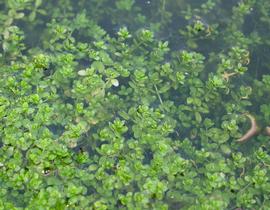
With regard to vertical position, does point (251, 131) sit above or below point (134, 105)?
below

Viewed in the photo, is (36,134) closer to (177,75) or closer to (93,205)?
(93,205)

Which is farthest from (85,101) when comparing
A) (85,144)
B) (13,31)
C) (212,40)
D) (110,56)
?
(212,40)

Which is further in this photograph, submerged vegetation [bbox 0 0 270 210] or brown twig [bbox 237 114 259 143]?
brown twig [bbox 237 114 259 143]

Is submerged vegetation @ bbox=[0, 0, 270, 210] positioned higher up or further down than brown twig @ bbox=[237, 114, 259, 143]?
higher up

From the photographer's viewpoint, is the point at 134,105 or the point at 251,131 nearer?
the point at 134,105

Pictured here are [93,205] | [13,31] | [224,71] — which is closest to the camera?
[93,205]

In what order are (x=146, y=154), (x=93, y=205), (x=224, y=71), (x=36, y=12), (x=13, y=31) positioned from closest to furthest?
(x=93, y=205) < (x=146, y=154) < (x=13, y=31) < (x=224, y=71) < (x=36, y=12)

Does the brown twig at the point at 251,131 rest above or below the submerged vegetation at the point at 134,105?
below

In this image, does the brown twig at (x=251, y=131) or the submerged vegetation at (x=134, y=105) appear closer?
the submerged vegetation at (x=134, y=105)
